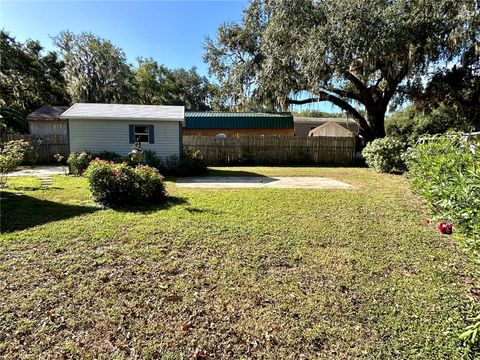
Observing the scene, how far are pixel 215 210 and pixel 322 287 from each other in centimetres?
287

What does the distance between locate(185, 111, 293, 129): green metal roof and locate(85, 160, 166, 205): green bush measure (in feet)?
41.4

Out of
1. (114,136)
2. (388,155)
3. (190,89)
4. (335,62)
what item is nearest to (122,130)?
(114,136)

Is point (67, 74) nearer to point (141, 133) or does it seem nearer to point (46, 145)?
point (46, 145)

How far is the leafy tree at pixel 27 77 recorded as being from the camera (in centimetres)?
1858

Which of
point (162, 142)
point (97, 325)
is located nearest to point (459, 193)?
point (97, 325)

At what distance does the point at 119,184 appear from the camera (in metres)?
5.51

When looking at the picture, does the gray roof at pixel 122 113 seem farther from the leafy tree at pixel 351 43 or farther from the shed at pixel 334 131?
the shed at pixel 334 131

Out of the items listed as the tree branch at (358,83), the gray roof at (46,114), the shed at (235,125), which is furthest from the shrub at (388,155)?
the gray roof at (46,114)

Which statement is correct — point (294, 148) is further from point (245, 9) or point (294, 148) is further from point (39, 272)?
point (39, 272)

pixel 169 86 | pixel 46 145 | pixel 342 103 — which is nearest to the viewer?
pixel 46 145

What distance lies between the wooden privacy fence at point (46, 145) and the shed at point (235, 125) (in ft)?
23.0

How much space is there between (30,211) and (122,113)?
7183 millimetres

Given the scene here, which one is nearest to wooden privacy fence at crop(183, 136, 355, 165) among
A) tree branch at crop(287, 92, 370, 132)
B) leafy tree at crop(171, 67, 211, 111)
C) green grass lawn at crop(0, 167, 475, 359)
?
tree branch at crop(287, 92, 370, 132)

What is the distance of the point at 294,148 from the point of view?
15117 millimetres
